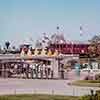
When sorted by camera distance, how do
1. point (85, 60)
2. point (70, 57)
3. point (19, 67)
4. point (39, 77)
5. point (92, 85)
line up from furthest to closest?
point (85, 60) → point (70, 57) → point (19, 67) → point (39, 77) → point (92, 85)

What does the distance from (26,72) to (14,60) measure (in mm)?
3505

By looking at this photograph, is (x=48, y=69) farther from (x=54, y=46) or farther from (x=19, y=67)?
(x=54, y=46)

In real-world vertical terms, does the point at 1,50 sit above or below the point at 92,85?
above

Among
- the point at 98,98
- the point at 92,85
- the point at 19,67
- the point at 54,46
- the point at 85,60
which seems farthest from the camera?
the point at 54,46

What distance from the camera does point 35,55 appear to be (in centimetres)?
7094

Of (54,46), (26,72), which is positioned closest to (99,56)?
(26,72)

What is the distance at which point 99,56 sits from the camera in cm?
7469

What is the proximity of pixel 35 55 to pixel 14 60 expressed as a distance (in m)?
3.76

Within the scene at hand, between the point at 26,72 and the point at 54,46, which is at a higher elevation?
the point at 54,46

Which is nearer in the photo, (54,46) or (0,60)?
(0,60)

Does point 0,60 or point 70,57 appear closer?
point 0,60

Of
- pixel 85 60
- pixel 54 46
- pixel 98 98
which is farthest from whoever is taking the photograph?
pixel 54 46

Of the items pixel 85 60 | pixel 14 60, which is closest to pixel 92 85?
pixel 14 60

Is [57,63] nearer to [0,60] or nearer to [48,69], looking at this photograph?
[48,69]
